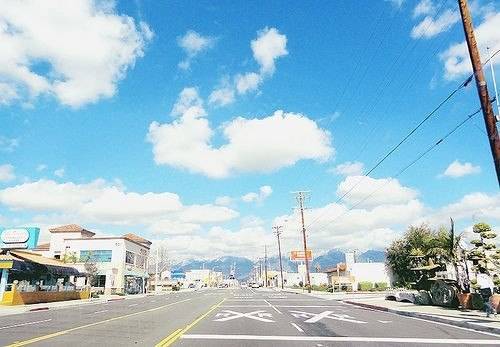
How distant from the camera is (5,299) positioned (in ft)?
110

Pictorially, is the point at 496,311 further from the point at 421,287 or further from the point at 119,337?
the point at 119,337

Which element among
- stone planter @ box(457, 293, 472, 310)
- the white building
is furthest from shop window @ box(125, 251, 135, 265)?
stone planter @ box(457, 293, 472, 310)

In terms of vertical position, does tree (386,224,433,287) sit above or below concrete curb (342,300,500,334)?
above

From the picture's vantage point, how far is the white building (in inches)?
2635

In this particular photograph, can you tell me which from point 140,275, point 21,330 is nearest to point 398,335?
point 21,330

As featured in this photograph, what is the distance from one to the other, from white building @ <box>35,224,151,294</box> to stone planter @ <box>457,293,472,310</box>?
5156cm

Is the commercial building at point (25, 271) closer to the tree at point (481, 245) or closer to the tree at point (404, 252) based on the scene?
the tree at point (481, 245)

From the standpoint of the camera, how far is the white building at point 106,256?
66.9m

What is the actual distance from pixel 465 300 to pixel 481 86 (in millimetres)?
11418

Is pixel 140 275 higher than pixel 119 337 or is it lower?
higher

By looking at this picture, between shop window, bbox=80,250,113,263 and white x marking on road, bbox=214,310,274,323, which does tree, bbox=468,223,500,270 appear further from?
shop window, bbox=80,250,113,263

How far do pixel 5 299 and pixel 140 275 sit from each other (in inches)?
1670

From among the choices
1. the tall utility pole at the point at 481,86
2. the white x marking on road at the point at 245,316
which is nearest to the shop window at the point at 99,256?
the white x marking on road at the point at 245,316

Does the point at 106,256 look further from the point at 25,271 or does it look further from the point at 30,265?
the point at 30,265
